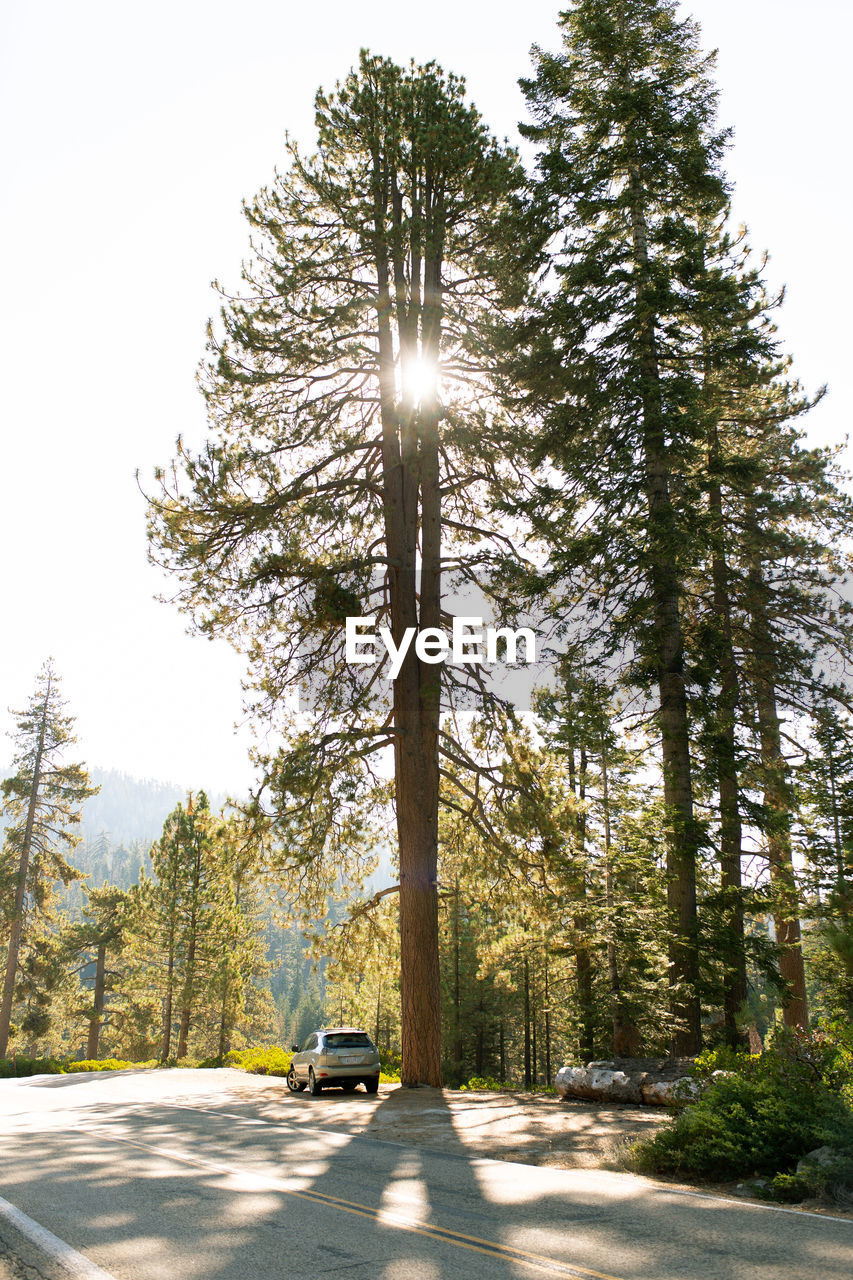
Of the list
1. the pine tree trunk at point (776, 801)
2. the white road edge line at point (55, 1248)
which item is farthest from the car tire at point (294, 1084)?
the white road edge line at point (55, 1248)

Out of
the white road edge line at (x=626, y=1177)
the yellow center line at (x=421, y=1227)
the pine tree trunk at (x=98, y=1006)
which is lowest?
the pine tree trunk at (x=98, y=1006)

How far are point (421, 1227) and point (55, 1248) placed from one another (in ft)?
7.90

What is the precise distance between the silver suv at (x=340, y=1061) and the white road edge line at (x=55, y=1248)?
1140cm

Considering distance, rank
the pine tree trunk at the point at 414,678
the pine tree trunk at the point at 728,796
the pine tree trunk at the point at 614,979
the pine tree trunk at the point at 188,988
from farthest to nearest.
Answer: the pine tree trunk at the point at 188,988 → the pine tree trunk at the point at 414,678 → the pine tree trunk at the point at 614,979 → the pine tree trunk at the point at 728,796

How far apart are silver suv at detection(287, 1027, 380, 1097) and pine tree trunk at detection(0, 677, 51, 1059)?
84.9ft

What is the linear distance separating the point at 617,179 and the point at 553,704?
39.1ft

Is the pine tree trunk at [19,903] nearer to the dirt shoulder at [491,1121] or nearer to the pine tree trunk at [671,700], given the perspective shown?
the dirt shoulder at [491,1121]

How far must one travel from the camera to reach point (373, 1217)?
20.1 ft

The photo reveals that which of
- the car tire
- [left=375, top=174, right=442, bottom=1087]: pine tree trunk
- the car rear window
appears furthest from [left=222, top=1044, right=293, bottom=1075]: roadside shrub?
[left=375, top=174, right=442, bottom=1087]: pine tree trunk

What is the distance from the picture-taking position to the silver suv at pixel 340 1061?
16.8 metres

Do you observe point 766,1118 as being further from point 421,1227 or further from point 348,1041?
point 348,1041

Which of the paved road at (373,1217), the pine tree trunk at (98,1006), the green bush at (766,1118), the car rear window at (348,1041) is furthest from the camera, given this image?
the pine tree trunk at (98,1006)

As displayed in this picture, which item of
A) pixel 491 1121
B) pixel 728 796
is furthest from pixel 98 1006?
pixel 491 1121

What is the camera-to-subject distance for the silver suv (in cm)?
1683
